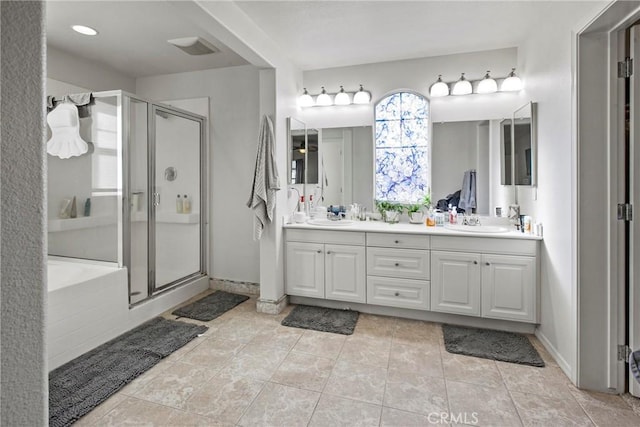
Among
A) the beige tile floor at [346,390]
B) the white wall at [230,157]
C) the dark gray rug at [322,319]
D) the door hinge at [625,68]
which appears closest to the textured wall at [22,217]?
the beige tile floor at [346,390]

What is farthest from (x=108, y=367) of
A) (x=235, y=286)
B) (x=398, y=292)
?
(x=398, y=292)

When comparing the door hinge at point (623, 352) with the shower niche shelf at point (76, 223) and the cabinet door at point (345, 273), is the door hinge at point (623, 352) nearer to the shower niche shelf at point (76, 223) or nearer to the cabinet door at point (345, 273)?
the cabinet door at point (345, 273)

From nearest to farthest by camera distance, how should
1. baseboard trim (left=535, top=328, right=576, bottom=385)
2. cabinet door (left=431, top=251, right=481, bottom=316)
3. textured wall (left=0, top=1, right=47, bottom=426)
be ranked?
1. textured wall (left=0, top=1, right=47, bottom=426)
2. baseboard trim (left=535, top=328, right=576, bottom=385)
3. cabinet door (left=431, top=251, right=481, bottom=316)

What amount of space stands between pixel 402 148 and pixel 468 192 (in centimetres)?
80

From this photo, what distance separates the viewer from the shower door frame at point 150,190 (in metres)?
2.84

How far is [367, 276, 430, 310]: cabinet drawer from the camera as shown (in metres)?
2.86

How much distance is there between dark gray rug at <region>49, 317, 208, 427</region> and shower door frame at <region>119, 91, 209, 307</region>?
405 millimetres

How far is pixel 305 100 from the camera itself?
11.9ft

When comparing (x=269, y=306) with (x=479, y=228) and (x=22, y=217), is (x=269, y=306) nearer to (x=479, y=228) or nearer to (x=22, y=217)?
(x=479, y=228)

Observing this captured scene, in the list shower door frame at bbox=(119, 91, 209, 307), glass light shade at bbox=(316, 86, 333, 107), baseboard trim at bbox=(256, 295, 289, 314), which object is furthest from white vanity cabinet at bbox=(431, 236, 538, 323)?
shower door frame at bbox=(119, 91, 209, 307)

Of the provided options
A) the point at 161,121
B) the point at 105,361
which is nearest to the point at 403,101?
the point at 161,121

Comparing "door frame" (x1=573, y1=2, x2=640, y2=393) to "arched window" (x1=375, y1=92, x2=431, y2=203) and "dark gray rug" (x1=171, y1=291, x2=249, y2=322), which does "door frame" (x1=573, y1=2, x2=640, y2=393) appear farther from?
"dark gray rug" (x1=171, y1=291, x2=249, y2=322)

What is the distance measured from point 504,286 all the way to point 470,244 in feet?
1.36

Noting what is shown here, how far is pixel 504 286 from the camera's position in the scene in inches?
103
